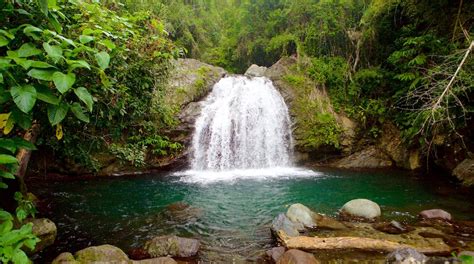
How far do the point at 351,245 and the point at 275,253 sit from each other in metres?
1.27

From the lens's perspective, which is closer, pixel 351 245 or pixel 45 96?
pixel 45 96

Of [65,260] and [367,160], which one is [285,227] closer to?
[65,260]

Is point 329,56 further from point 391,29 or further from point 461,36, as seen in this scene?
point 461,36

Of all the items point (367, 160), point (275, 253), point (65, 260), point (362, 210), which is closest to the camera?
point (65, 260)

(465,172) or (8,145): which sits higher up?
(8,145)

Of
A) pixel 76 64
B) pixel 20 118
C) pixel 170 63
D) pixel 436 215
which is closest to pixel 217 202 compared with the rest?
pixel 170 63

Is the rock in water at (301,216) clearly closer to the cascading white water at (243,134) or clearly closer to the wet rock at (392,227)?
the wet rock at (392,227)

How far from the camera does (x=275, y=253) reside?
485 cm

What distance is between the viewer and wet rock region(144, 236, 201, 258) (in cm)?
498

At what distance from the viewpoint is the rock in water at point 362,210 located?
260 inches

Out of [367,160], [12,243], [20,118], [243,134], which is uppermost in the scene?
[20,118]

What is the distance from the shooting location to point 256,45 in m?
20.3

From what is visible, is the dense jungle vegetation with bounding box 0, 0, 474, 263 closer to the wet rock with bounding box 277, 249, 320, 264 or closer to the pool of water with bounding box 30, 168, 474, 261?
the pool of water with bounding box 30, 168, 474, 261

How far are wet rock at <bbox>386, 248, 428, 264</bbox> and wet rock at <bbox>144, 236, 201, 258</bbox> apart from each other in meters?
2.94
